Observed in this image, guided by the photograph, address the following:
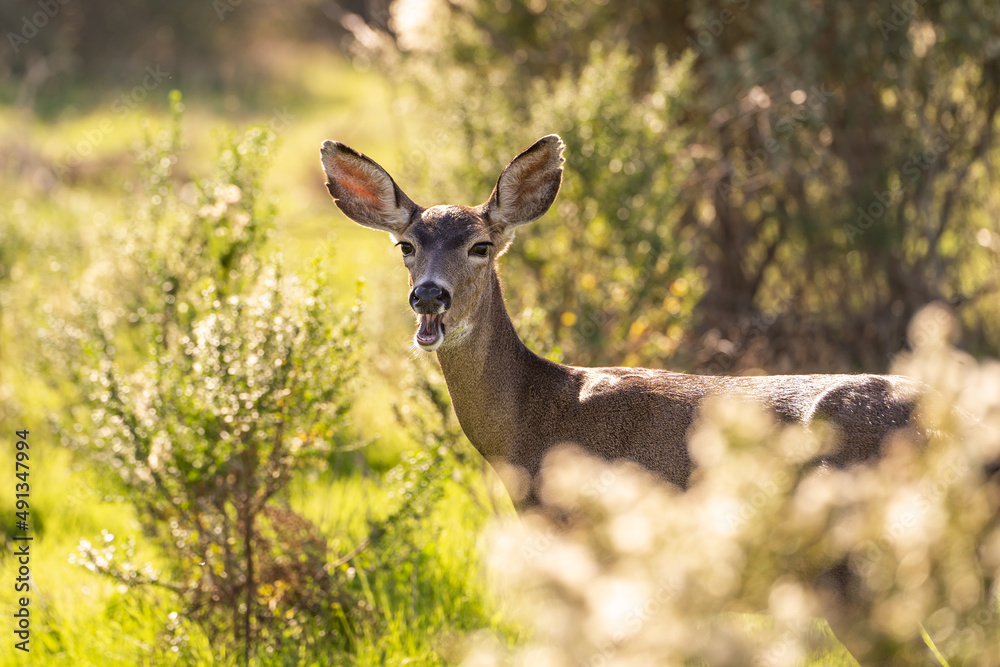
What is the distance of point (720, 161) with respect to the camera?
7.54 metres

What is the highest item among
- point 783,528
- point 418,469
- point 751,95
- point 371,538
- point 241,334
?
point 751,95

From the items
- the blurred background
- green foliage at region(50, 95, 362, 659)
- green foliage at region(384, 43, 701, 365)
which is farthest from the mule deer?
green foliage at region(384, 43, 701, 365)

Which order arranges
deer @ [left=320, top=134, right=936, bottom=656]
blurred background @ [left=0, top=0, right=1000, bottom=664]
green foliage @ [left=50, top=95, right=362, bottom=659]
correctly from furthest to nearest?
blurred background @ [left=0, top=0, right=1000, bottom=664] → green foliage @ [left=50, top=95, right=362, bottom=659] → deer @ [left=320, top=134, right=936, bottom=656]

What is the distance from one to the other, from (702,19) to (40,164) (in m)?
11.8

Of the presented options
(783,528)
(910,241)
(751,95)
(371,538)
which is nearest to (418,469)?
(371,538)

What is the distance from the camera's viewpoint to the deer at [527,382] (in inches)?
140

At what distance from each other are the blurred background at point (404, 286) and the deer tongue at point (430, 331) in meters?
0.68

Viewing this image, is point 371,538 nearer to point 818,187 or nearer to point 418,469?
point 418,469

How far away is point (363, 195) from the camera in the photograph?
14.7 ft

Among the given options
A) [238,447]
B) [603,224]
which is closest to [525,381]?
[238,447]

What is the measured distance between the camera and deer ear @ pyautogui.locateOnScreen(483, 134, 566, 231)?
13.9 feet

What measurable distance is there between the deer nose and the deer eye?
38cm

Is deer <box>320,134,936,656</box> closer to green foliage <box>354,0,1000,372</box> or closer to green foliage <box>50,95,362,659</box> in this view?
green foliage <box>50,95,362,659</box>

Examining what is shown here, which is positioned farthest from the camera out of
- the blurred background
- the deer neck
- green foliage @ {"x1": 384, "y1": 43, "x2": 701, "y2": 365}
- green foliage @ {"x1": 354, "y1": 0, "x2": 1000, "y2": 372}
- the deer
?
green foliage @ {"x1": 354, "y1": 0, "x2": 1000, "y2": 372}
